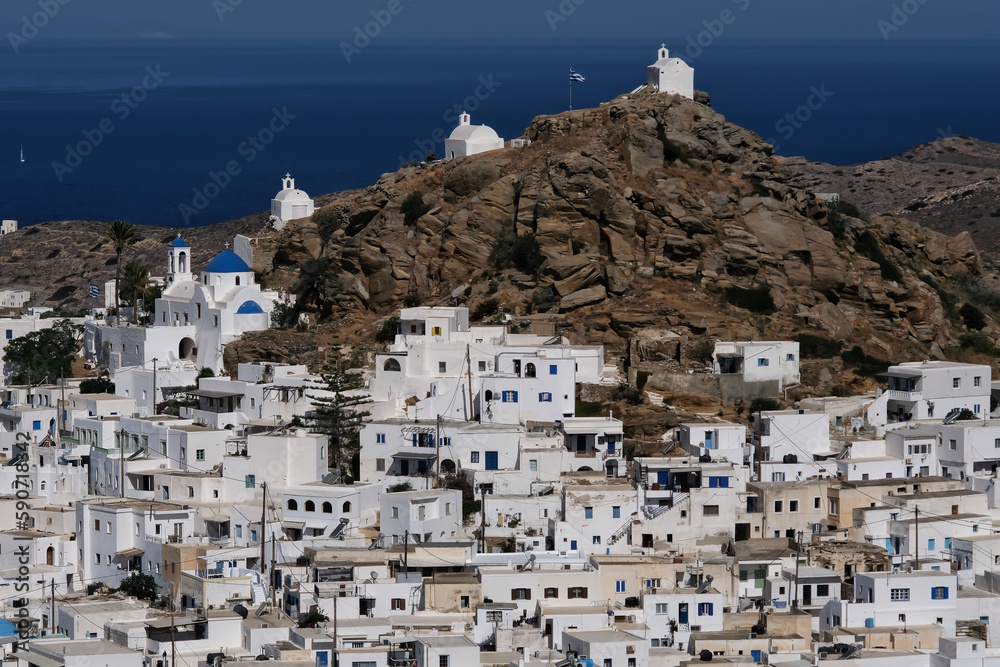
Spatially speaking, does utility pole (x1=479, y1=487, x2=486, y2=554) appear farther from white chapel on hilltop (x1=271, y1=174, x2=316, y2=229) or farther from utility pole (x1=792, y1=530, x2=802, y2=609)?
white chapel on hilltop (x1=271, y1=174, x2=316, y2=229)

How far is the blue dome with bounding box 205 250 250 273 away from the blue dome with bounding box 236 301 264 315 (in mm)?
1767

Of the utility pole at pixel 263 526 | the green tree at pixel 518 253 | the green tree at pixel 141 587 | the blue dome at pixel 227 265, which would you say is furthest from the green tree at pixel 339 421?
the blue dome at pixel 227 265

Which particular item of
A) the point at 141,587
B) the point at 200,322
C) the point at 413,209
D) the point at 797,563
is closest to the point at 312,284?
the point at 200,322

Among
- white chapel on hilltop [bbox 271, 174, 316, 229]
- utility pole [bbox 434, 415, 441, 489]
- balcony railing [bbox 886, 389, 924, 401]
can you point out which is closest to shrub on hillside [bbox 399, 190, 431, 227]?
white chapel on hilltop [bbox 271, 174, 316, 229]

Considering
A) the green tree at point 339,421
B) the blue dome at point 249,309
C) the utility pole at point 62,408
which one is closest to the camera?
the green tree at point 339,421

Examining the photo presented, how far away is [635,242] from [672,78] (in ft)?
33.1

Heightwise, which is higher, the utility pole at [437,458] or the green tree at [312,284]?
the green tree at [312,284]

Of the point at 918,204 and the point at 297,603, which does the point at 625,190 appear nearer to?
the point at 297,603

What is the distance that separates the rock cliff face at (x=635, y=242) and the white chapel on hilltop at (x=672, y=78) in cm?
158

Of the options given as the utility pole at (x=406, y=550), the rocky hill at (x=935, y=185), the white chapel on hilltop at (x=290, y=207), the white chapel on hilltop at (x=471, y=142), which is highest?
the rocky hill at (x=935, y=185)

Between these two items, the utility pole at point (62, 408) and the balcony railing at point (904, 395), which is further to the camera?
Result: the utility pole at point (62, 408)

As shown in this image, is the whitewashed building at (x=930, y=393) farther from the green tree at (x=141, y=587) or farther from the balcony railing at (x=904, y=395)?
the green tree at (x=141, y=587)

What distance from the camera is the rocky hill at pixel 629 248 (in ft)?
202

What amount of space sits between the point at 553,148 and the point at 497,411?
1441 cm
